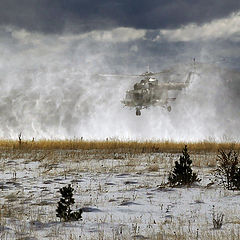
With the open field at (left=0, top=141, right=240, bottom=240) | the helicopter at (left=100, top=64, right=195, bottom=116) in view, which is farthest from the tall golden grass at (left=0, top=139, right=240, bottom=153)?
the helicopter at (left=100, top=64, right=195, bottom=116)

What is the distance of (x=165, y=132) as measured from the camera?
84.6 metres

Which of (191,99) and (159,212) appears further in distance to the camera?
(191,99)

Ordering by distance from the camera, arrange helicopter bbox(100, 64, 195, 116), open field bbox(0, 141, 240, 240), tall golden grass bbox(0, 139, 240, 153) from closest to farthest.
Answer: open field bbox(0, 141, 240, 240)
tall golden grass bbox(0, 139, 240, 153)
helicopter bbox(100, 64, 195, 116)

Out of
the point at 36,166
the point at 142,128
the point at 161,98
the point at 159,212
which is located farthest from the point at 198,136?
the point at 159,212

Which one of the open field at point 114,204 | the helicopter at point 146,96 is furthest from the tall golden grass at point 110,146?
the helicopter at point 146,96

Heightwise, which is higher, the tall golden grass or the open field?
the tall golden grass

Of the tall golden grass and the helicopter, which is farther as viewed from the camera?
the helicopter

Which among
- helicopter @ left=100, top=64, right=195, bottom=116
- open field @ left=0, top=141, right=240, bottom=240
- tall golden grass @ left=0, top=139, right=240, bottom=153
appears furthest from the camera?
helicopter @ left=100, top=64, right=195, bottom=116

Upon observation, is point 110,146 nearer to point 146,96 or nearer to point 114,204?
point 114,204

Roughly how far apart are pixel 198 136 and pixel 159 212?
83.2m

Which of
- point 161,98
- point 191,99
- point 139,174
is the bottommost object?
point 139,174

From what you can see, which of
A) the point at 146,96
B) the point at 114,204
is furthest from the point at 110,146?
the point at 146,96

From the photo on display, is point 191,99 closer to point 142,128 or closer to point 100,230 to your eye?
point 142,128

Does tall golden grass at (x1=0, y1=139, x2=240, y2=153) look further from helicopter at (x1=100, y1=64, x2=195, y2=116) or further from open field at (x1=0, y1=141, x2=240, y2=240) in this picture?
helicopter at (x1=100, y1=64, x2=195, y2=116)
